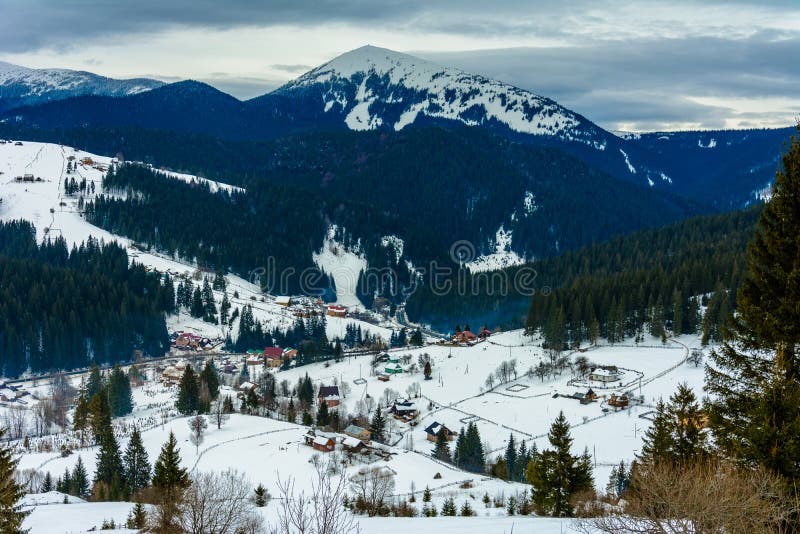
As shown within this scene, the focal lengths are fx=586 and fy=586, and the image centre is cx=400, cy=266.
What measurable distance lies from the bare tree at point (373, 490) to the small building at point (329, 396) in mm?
28962

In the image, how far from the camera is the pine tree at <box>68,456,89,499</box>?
48.3 meters

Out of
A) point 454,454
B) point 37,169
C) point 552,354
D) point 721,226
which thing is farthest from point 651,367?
point 37,169

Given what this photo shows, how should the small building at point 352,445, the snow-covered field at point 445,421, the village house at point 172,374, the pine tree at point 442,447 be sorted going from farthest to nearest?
the village house at point 172,374
the pine tree at point 442,447
the small building at point 352,445
the snow-covered field at point 445,421

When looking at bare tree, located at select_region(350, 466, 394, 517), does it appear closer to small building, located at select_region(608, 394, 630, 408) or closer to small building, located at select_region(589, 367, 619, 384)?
small building, located at select_region(608, 394, 630, 408)

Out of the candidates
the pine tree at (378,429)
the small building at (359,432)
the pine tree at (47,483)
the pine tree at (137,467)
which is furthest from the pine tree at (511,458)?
the pine tree at (47,483)

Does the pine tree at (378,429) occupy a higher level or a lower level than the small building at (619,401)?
lower

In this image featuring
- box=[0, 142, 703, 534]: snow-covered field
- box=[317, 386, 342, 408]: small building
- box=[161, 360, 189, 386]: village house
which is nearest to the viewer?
box=[0, 142, 703, 534]: snow-covered field

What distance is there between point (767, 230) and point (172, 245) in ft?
536

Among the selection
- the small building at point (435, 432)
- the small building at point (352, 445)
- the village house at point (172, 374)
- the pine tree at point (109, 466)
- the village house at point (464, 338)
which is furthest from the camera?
the village house at point (464, 338)

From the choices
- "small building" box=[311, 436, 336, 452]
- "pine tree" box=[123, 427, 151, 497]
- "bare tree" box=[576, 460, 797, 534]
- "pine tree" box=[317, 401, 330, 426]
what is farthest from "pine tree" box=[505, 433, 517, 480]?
"bare tree" box=[576, 460, 797, 534]

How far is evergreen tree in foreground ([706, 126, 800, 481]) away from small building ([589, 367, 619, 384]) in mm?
57845

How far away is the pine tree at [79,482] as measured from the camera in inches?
1901

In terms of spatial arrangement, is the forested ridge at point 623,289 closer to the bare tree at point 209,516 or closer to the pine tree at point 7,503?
the bare tree at point 209,516

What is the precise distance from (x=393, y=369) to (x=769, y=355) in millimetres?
74705
